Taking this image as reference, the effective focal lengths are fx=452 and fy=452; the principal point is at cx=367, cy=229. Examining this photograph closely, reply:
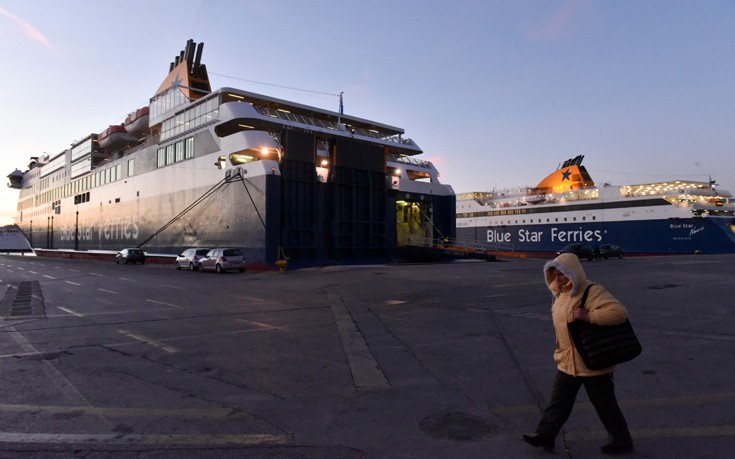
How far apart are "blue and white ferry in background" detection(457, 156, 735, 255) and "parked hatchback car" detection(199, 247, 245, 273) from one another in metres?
26.1

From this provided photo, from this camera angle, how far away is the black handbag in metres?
3.09

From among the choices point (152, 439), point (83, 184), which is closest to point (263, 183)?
point (152, 439)

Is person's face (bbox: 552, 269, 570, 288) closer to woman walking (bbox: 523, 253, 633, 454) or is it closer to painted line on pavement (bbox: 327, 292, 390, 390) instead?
woman walking (bbox: 523, 253, 633, 454)

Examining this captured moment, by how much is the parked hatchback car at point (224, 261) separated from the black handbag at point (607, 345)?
24106 mm

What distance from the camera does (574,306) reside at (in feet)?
11.0

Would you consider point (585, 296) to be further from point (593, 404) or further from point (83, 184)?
point (83, 184)

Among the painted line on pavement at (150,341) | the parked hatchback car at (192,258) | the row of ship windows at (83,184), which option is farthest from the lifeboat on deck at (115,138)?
the painted line on pavement at (150,341)

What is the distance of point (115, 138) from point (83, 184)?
378 inches

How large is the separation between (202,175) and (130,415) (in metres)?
30.3

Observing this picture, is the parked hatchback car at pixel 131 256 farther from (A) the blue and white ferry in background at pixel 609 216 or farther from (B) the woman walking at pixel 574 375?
(B) the woman walking at pixel 574 375

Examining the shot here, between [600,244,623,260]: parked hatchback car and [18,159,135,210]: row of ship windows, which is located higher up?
[18,159,135,210]: row of ship windows

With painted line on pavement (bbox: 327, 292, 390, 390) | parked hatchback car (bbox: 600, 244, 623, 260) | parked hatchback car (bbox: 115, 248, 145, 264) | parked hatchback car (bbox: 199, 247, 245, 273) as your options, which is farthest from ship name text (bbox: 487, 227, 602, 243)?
painted line on pavement (bbox: 327, 292, 390, 390)

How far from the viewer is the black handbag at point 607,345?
3.09m

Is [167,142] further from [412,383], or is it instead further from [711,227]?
[711,227]
